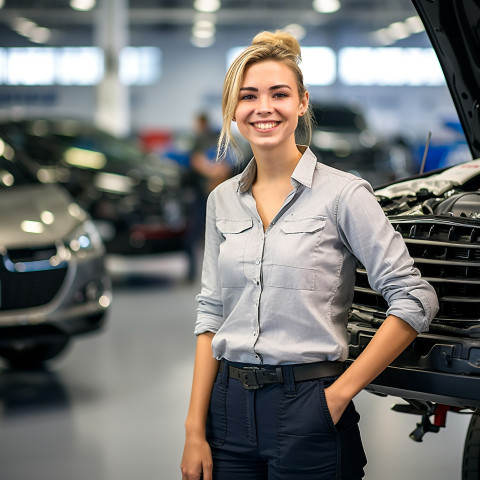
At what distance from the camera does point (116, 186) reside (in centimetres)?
823

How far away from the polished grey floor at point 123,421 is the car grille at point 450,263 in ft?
4.20

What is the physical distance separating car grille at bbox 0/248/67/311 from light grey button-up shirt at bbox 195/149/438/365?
110 inches

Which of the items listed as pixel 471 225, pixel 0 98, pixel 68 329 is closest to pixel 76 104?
A: pixel 0 98

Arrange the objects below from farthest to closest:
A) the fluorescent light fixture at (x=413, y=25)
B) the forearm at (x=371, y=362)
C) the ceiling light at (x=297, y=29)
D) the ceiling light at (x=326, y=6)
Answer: the ceiling light at (x=297, y=29) < the fluorescent light fixture at (x=413, y=25) < the ceiling light at (x=326, y=6) < the forearm at (x=371, y=362)

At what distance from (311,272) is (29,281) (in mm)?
3014

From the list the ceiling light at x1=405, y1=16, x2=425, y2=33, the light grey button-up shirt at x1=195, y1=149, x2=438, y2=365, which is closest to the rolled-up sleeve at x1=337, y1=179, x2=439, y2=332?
the light grey button-up shirt at x1=195, y1=149, x2=438, y2=365

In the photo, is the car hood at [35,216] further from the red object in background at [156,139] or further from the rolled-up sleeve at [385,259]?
the red object in background at [156,139]

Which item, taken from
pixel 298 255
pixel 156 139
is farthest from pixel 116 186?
pixel 156 139

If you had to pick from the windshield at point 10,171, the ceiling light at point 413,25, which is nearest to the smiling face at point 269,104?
the windshield at point 10,171

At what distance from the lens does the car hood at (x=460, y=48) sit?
2906mm

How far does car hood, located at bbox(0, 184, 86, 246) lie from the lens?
181 inches

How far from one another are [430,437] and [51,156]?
5.50 m

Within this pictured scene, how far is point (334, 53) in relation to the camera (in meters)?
31.4

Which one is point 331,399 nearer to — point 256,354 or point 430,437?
point 256,354
